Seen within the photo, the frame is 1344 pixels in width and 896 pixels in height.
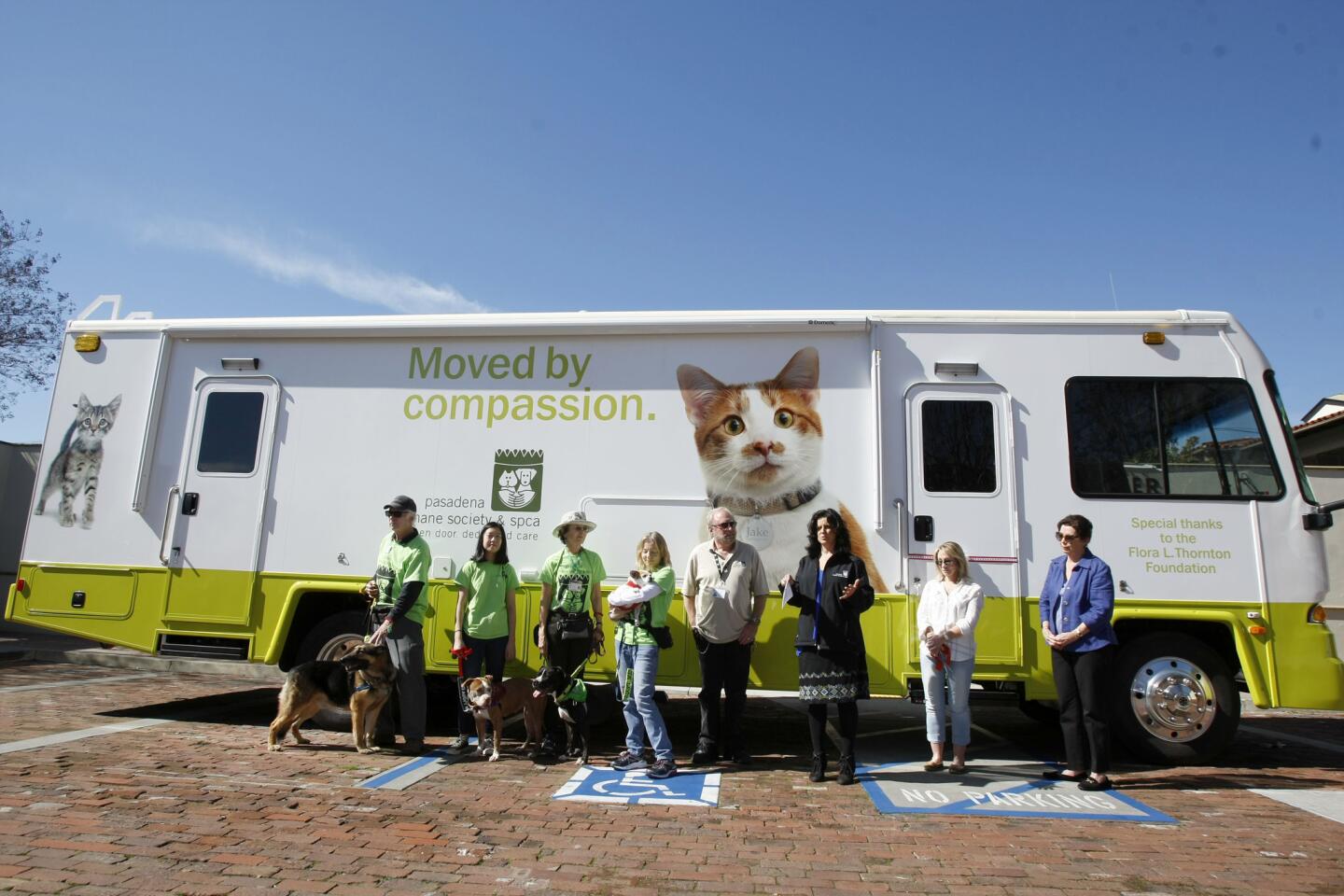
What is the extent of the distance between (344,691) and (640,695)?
7.69ft

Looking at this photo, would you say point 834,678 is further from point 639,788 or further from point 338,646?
point 338,646

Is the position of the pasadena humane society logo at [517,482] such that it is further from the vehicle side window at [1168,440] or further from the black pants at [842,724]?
the vehicle side window at [1168,440]

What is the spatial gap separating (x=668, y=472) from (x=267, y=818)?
11.1 feet

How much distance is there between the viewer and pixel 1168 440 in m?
5.96

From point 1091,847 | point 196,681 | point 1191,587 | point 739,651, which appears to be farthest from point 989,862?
point 196,681

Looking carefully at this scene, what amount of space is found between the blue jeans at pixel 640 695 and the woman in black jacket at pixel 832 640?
987 mm

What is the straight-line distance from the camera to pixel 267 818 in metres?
4.29

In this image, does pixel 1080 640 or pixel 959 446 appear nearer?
pixel 1080 640

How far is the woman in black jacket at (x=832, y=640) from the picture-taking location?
5258mm

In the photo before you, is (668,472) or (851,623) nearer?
(851,623)

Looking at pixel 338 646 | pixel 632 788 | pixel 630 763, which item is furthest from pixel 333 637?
pixel 632 788

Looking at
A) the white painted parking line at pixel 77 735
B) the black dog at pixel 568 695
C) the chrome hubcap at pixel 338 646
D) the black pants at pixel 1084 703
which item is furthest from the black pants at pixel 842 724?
the white painted parking line at pixel 77 735

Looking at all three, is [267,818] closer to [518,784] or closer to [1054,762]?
[518,784]

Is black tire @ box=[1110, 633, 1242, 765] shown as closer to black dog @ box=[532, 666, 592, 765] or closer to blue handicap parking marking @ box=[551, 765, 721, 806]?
blue handicap parking marking @ box=[551, 765, 721, 806]
